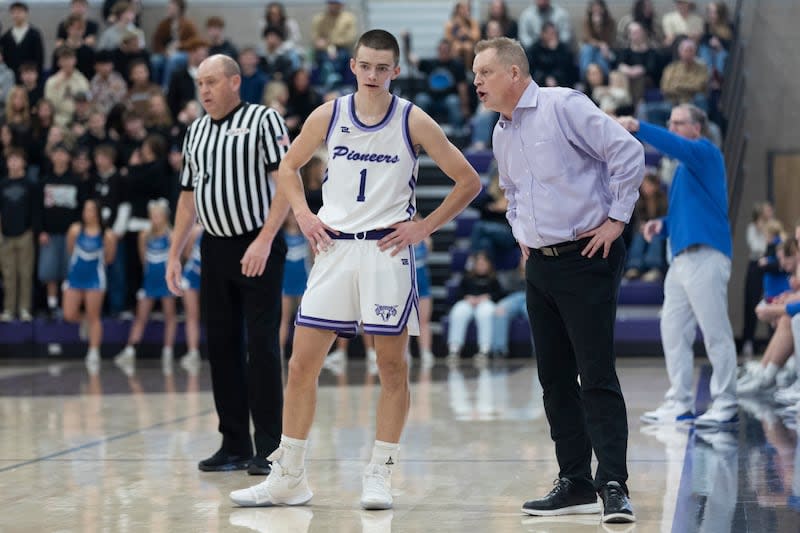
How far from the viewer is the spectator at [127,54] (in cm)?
1661

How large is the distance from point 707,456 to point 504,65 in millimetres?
2597

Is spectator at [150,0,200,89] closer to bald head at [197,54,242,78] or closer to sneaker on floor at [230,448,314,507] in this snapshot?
bald head at [197,54,242,78]

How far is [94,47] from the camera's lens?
17.2 m

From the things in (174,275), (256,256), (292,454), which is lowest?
(292,454)

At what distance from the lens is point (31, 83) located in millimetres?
16312

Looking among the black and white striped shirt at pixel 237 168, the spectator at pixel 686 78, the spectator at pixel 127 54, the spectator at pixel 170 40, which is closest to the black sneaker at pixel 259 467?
the black and white striped shirt at pixel 237 168

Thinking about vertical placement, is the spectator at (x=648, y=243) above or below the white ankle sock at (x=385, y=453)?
above

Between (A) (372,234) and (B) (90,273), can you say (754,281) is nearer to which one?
(B) (90,273)

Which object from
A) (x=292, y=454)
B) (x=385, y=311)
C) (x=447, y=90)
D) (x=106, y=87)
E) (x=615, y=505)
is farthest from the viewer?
(x=447, y=90)

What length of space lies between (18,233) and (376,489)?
9.82 metres

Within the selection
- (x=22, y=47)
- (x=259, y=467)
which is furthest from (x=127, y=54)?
(x=259, y=467)

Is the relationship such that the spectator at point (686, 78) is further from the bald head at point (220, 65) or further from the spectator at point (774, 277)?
the bald head at point (220, 65)

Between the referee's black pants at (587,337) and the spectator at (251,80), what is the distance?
37.0 ft

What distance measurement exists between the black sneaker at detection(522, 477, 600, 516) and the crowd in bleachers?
26.5 feet
